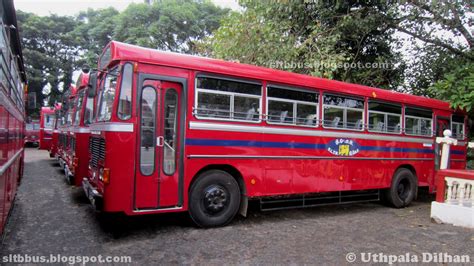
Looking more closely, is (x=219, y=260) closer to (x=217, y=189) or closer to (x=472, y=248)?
(x=217, y=189)

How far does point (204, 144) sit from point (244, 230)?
1.55m

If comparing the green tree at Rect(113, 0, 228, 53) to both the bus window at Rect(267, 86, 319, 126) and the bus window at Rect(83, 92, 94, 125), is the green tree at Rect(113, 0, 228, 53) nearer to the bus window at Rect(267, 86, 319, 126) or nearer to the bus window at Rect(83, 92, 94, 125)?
the bus window at Rect(83, 92, 94, 125)

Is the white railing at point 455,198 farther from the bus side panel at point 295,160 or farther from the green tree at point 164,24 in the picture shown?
the green tree at point 164,24

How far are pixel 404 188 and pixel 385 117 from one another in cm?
189

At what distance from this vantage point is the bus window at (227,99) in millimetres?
5914

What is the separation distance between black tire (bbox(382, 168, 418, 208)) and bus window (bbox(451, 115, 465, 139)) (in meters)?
2.17

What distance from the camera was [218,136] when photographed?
19.7 feet

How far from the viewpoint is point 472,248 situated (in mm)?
5512

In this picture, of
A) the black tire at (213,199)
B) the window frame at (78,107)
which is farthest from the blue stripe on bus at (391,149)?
the window frame at (78,107)

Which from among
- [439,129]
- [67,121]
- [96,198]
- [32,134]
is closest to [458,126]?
[439,129]

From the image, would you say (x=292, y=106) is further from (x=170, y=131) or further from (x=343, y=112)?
(x=170, y=131)

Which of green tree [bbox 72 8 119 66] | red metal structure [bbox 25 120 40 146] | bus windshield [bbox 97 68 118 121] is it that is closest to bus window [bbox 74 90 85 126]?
bus windshield [bbox 97 68 118 121]

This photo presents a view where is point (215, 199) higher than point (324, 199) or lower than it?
higher

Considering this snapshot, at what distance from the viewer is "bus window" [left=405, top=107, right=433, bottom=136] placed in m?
8.84
